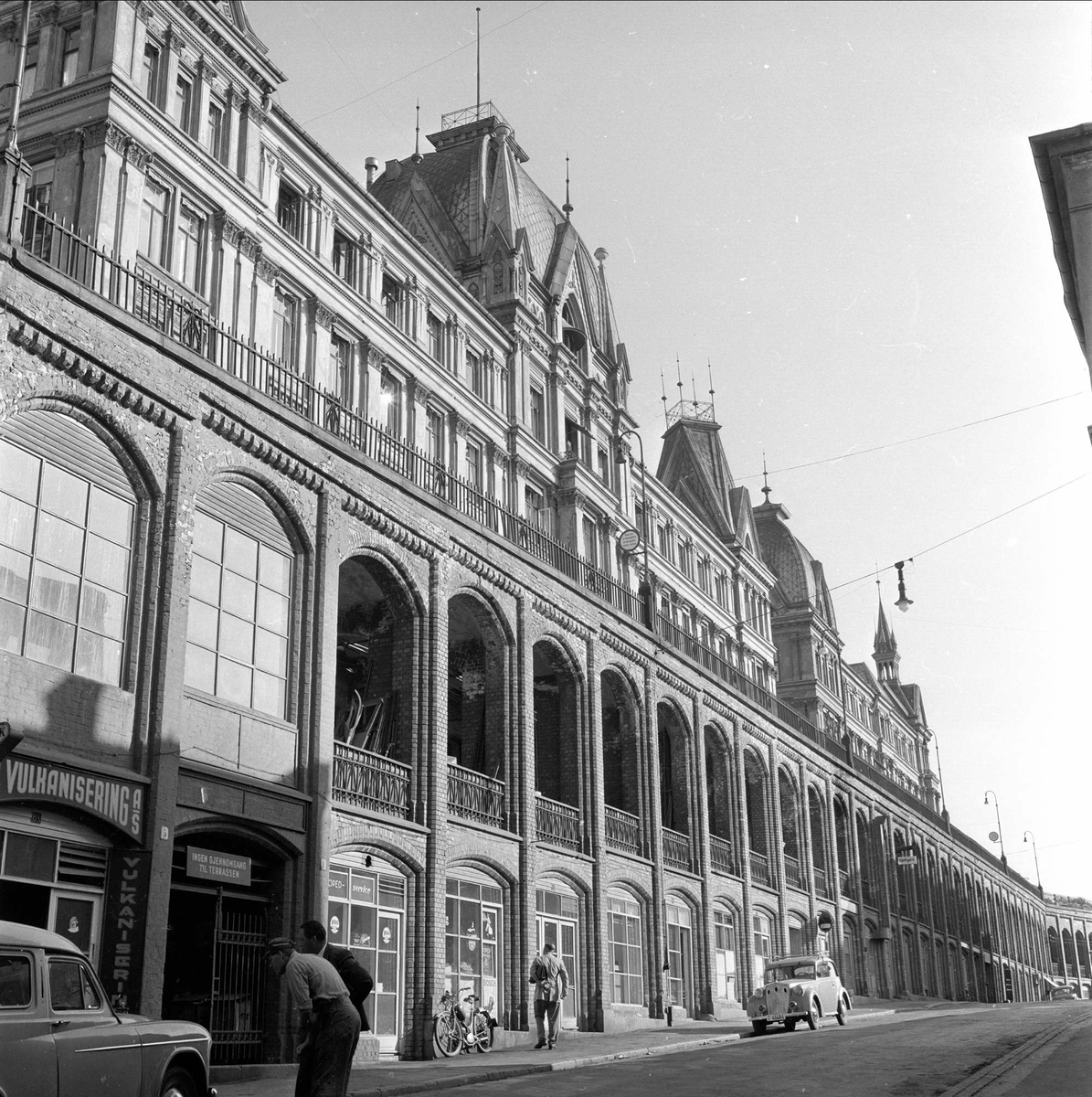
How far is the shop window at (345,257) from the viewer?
98.5 feet

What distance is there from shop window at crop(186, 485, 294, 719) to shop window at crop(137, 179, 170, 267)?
19.5 feet

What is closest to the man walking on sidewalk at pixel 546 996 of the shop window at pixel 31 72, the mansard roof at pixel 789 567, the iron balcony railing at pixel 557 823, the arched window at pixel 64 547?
the iron balcony railing at pixel 557 823

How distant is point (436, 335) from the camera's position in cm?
3372

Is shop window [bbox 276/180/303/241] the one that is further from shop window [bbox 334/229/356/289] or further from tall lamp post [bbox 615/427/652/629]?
tall lamp post [bbox 615/427/652/629]

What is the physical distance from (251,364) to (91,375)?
506 centimetres

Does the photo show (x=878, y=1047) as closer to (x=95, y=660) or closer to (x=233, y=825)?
(x=233, y=825)

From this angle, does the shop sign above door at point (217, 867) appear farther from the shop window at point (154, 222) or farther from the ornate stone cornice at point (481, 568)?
the shop window at point (154, 222)

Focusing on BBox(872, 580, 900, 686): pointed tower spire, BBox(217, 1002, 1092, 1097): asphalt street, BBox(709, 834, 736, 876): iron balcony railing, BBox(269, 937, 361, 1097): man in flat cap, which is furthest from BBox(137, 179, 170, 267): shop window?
Answer: BBox(872, 580, 900, 686): pointed tower spire

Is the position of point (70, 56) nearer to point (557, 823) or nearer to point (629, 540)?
point (557, 823)

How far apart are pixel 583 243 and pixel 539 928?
80.2 ft

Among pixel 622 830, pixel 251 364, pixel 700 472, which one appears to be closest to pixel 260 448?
pixel 251 364

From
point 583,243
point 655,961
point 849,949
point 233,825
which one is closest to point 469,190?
point 583,243

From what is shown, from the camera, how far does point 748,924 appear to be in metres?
39.4

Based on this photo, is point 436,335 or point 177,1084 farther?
point 436,335
